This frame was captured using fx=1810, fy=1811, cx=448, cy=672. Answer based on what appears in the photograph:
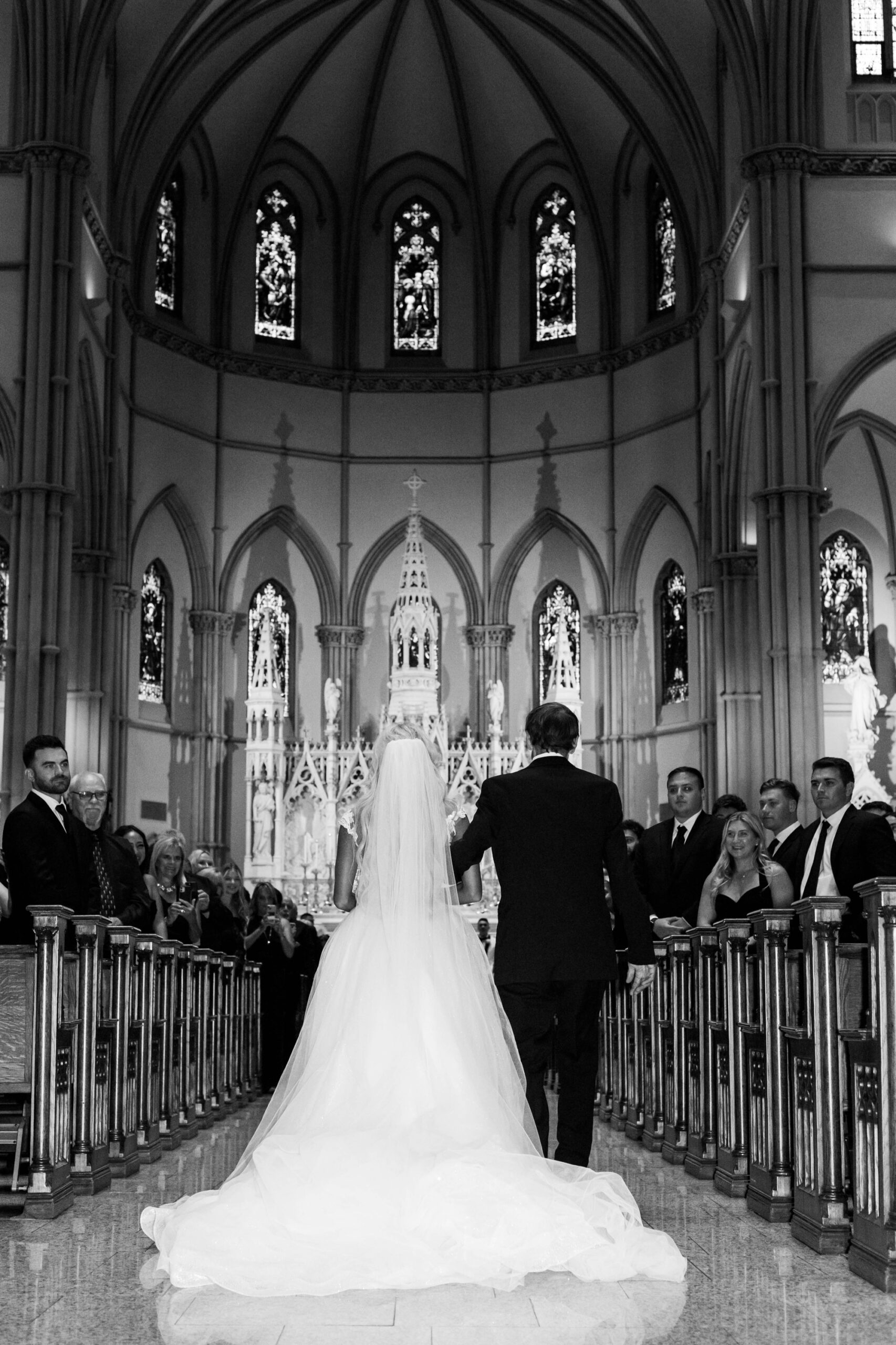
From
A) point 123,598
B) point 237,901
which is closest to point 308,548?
point 123,598

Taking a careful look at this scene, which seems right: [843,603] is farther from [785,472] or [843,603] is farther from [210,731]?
[210,731]

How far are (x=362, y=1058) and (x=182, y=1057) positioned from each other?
15.9 ft

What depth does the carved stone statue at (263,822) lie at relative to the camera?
968 inches

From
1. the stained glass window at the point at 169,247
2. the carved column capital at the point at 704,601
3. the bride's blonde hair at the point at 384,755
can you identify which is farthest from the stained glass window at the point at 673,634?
the bride's blonde hair at the point at 384,755

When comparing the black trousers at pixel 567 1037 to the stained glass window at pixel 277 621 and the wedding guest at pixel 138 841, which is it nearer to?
the wedding guest at pixel 138 841

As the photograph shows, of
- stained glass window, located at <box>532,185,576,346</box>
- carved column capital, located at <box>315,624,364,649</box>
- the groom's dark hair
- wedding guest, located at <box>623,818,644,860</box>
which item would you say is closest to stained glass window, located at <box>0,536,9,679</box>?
carved column capital, located at <box>315,624,364,649</box>

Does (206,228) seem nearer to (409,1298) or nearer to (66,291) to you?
(66,291)

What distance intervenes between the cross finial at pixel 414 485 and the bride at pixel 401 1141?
1940cm

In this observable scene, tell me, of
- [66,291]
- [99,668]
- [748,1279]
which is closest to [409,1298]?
[748,1279]

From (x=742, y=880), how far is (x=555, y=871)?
244 cm

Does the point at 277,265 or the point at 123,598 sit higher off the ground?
the point at 277,265

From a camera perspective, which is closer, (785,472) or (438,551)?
(785,472)

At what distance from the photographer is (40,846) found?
27.1ft

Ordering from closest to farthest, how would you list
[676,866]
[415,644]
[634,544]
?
[676,866] → [415,644] → [634,544]
